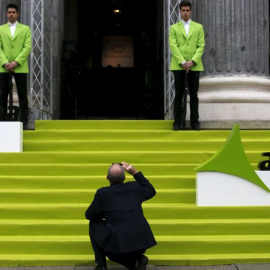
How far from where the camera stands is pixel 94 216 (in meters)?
5.07

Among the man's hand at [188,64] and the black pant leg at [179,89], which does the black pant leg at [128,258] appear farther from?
the man's hand at [188,64]

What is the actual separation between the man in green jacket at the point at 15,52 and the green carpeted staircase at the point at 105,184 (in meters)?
0.75

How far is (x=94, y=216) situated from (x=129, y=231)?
40 cm

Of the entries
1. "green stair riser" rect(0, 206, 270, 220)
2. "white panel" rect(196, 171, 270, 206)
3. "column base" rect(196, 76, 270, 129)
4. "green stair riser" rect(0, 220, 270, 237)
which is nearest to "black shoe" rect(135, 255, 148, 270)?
"green stair riser" rect(0, 220, 270, 237)

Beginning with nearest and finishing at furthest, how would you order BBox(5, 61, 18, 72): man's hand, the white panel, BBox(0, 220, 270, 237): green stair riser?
BBox(0, 220, 270, 237): green stair riser
the white panel
BBox(5, 61, 18, 72): man's hand

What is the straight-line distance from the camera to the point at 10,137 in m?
7.97

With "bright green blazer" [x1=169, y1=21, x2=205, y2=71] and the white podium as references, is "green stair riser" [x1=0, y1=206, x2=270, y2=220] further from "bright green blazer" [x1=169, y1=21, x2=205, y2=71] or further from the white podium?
"bright green blazer" [x1=169, y1=21, x2=205, y2=71]

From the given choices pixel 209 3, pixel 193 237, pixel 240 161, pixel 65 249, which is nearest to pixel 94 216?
pixel 65 249

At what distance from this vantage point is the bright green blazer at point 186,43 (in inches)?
354

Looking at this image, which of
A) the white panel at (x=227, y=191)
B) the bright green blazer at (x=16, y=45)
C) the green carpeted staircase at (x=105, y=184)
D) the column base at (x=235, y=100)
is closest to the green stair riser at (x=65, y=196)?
the green carpeted staircase at (x=105, y=184)

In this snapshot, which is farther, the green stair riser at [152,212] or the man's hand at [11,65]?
the man's hand at [11,65]

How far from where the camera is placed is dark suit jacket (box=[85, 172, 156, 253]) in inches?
194

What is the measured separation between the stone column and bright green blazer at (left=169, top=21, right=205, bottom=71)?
132cm

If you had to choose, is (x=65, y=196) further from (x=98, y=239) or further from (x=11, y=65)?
(x=11, y=65)
